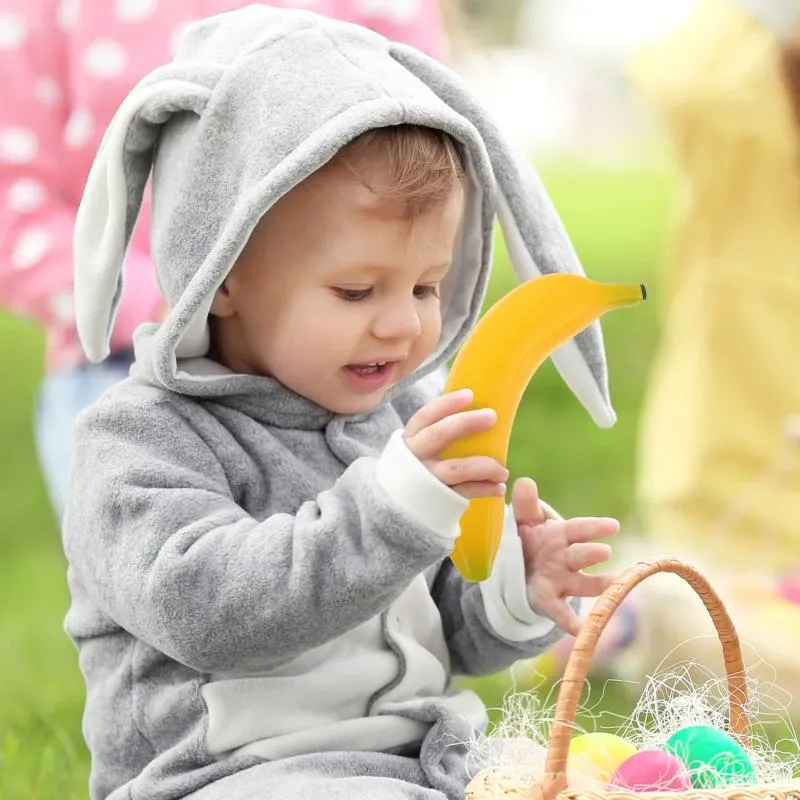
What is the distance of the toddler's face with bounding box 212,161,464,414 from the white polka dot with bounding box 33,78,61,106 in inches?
62.5

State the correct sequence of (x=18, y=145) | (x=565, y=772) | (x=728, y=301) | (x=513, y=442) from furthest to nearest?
1. (x=513, y=442)
2. (x=728, y=301)
3. (x=18, y=145)
4. (x=565, y=772)

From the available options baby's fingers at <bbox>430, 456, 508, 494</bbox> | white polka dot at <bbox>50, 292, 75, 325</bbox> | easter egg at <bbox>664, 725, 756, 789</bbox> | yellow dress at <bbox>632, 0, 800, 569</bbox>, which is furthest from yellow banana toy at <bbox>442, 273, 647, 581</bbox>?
yellow dress at <bbox>632, 0, 800, 569</bbox>

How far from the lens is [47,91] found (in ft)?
11.7

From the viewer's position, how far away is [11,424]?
Answer: 7.27 meters

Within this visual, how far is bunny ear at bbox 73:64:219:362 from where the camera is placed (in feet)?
6.93

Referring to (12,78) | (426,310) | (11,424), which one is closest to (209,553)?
(426,310)

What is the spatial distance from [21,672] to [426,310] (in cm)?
216

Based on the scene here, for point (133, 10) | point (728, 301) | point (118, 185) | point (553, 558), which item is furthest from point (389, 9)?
point (553, 558)

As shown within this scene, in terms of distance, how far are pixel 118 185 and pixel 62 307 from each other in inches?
52.7

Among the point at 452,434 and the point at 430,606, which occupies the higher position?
the point at 452,434

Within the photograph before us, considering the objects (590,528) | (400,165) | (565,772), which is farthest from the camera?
(590,528)

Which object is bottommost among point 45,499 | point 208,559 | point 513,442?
point 45,499

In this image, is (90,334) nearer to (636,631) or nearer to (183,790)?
(183,790)

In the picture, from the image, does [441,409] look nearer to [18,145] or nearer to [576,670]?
[576,670]
